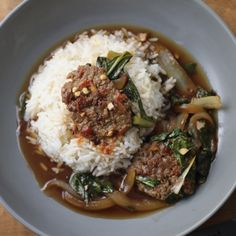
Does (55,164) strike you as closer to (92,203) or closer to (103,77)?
(92,203)

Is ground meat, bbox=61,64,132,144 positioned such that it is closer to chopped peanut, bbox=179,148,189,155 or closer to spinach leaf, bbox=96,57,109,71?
spinach leaf, bbox=96,57,109,71

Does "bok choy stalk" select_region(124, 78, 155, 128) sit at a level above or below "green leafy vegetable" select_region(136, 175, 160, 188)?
above

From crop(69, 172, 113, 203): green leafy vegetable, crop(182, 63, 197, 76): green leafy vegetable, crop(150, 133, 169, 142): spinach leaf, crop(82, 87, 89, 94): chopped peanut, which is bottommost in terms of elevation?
crop(69, 172, 113, 203): green leafy vegetable

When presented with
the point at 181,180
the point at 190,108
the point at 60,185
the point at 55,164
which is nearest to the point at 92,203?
the point at 60,185

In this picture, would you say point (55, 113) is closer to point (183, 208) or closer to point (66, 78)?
point (66, 78)

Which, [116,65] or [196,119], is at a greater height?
[116,65]

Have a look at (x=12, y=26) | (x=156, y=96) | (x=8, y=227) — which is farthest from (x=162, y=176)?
(x=12, y=26)

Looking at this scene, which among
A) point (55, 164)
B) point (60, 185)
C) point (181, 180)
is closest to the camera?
point (181, 180)

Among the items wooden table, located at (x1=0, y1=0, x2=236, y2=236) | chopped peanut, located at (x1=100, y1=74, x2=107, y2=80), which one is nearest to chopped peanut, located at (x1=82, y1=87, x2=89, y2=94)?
chopped peanut, located at (x1=100, y1=74, x2=107, y2=80)
